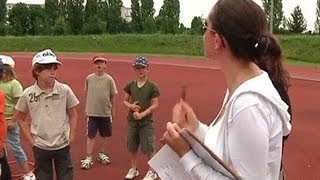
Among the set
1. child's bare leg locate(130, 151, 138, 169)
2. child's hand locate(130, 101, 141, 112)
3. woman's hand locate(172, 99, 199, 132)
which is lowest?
child's bare leg locate(130, 151, 138, 169)

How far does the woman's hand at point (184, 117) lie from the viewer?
241 centimetres

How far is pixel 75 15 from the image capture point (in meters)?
52.3

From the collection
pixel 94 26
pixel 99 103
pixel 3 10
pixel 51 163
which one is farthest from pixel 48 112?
pixel 3 10

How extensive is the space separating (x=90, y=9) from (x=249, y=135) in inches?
2031

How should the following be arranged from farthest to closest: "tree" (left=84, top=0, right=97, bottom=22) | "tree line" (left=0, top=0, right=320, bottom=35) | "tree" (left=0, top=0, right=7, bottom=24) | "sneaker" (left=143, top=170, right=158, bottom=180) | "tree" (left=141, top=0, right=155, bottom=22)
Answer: "tree" (left=141, top=0, right=155, bottom=22), "tree" (left=84, top=0, right=97, bottom=22), "tree" (left=0, top=0, right=7, bottom=24), "tree line" (left=0, top=0, right=320, bottom=35), "sneaker" (left=143, top=170, right=158, bottom=180)

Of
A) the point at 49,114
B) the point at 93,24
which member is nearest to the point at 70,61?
the point at 93,24

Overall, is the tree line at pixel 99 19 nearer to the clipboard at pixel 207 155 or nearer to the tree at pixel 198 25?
the tree at pixel 198 25

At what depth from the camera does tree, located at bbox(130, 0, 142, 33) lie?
50875 mm

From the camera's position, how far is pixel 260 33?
2.35m

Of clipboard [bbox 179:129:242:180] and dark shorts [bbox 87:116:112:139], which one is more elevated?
clipboard [bbox 179:129:242:180]

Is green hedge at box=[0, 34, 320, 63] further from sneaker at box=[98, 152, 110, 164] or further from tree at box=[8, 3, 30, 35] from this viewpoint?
sneaker at box=[98, 152, 110, 164]

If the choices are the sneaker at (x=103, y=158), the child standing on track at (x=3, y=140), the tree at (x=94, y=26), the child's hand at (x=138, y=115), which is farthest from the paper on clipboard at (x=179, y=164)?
the tree at (x=94, y=26)

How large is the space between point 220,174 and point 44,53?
373 cm

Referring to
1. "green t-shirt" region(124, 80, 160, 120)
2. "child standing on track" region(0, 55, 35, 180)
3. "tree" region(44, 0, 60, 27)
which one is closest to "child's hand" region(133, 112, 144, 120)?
"green t-shirt" region(124, 80, 160, 120)
